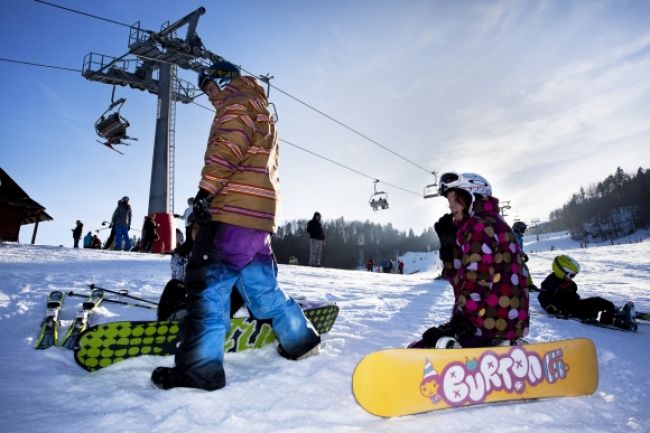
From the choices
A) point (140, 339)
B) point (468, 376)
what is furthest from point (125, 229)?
point (468, 376)

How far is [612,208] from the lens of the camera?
81438 mm

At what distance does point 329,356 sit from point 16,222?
21170 millimetres

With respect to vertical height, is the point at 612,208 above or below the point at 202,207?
above

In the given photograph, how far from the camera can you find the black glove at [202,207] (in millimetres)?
1893

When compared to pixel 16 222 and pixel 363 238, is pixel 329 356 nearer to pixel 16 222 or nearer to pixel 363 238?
pixel 16 222

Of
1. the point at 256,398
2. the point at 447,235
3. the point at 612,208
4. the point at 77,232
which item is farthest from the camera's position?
the point at 612,208

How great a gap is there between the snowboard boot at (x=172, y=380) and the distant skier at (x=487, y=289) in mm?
1302

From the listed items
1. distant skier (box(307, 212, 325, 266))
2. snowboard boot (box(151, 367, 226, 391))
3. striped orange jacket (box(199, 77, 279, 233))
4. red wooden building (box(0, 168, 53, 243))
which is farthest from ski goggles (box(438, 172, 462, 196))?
red wooden building (box(0, 168, 53, 243))

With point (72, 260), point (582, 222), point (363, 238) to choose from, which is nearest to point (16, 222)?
point (72, 260)

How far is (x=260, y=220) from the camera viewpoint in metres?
2.05

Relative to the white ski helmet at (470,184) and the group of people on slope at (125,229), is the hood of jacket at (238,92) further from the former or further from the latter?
the group of people on slope at (125,229)

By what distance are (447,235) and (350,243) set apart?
85.5 meters

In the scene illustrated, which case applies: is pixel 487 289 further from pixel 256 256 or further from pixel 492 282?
pixel 256 256

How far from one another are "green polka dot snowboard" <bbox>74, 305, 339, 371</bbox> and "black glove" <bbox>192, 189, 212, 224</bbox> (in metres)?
0.65
